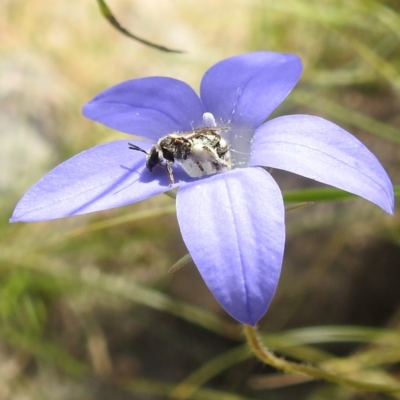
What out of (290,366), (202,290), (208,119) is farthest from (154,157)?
(202,290)

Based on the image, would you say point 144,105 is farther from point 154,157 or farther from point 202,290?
point 202,290

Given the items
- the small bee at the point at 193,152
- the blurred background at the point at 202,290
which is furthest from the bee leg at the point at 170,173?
the blurred background at the point at 202,290

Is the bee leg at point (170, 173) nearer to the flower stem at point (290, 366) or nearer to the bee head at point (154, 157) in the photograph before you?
the bee head at point (154, 157)

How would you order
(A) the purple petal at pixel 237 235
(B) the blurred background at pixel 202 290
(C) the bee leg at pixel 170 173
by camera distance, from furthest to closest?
(B) the blurred background at pixel 202 290 < (C) the bee leg at pixel 170 173 < (A) the purple petal at pixel 237 235

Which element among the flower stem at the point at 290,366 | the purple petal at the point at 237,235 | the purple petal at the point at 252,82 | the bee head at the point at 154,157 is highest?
the purple petal at the point at 252,82

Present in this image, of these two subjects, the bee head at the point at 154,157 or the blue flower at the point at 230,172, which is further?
the bee head at the point at 154,157

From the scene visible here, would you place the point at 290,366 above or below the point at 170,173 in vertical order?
below

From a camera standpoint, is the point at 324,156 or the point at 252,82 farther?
the point at 252,82

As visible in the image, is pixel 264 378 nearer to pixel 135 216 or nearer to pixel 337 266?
pixel 337 266
